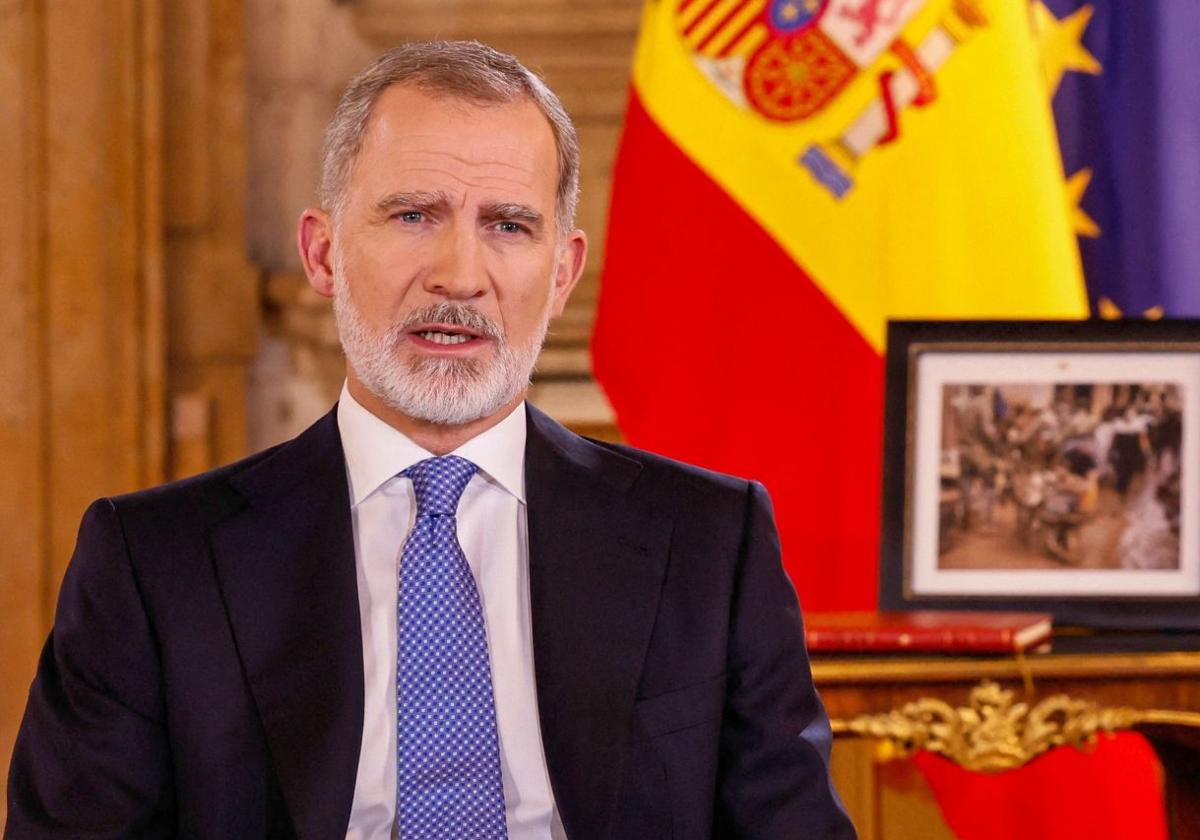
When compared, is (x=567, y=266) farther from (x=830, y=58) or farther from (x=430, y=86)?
(x=830, y=58)

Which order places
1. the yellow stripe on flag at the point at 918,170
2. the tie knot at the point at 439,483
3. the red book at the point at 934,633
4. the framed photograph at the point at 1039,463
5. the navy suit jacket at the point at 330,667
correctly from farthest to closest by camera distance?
the yellow stripe on flag at the point at 918,170
the framed photograph at the point at 1039,463
the red book at the point at 934,633
the tie knot at the point at 439,483
the navy suit jacket at the point at 330,667

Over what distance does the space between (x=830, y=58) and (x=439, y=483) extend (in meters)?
1.47

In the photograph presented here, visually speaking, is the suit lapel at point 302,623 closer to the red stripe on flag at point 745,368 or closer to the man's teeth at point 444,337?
→ the man's teeth at point 444,337

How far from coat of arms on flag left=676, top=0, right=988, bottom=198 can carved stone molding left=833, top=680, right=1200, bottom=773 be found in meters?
1.04

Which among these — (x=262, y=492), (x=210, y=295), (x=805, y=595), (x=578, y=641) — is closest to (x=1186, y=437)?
(x=805, y=595)

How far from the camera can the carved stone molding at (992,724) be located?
6.70 ft

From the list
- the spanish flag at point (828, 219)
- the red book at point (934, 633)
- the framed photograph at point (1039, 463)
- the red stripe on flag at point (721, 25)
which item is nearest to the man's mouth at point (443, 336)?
the red book at point (934, 633)

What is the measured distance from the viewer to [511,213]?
1539 mm

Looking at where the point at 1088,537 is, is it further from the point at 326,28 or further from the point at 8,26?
A: the point at 8,26

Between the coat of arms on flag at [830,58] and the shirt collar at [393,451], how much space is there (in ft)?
4.30

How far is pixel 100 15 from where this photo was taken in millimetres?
3152

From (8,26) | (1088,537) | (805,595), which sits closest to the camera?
(1088,537)

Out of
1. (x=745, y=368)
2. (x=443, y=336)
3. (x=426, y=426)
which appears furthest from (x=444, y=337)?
(x=745, y=368)

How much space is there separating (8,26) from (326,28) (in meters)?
0.64
